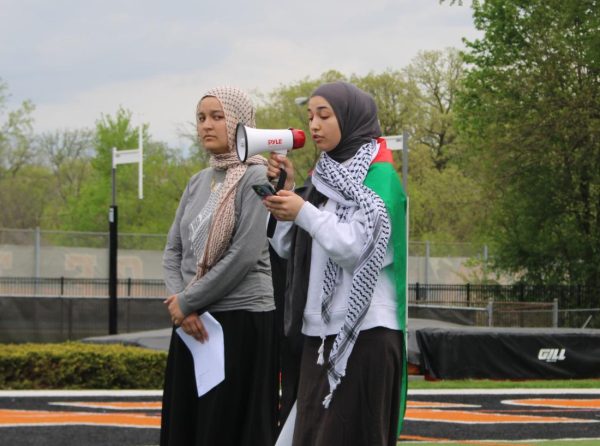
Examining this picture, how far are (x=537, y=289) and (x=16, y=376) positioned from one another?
70.7ft

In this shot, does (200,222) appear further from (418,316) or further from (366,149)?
(418,316)

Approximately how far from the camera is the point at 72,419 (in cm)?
1254

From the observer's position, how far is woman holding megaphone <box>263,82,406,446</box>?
14.9 ft

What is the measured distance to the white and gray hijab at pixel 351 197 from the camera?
14.9 feet

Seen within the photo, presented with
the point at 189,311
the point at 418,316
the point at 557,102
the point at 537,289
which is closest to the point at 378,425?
the point at 189,311

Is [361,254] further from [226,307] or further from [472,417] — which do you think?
[472,417]

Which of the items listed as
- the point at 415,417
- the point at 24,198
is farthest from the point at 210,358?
the point at 24,198

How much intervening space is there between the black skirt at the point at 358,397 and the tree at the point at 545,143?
1079 inches

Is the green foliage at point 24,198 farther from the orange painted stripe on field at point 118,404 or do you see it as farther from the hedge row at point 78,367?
the orange painted stripe on field at point 118,404

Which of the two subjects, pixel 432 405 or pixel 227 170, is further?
pixel 432 405

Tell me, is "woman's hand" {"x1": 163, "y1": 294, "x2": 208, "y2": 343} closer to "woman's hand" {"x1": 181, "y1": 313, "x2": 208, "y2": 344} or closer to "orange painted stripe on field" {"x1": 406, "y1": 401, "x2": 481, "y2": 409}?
"woman's hand" {"x1": 181, "y1": 313, "x2": 208, "y2": 344}

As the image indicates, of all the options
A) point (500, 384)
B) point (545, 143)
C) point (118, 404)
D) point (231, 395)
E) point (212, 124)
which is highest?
point (545, 143)

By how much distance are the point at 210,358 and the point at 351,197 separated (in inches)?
57.7

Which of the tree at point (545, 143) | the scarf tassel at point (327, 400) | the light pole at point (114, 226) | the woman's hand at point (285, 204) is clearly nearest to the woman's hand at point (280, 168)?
the woman's hand at point (285, 204)
